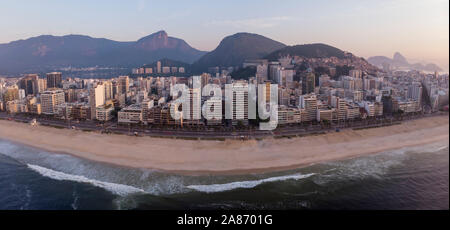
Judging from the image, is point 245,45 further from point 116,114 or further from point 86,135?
point 86,135

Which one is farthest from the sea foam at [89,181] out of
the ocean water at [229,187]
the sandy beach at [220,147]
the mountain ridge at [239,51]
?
the mountain ridge at [239,51]

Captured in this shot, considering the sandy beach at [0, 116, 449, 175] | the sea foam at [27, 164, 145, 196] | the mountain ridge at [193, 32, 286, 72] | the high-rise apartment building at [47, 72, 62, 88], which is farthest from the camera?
the mountain ridge at [193, 32, 286, 72]

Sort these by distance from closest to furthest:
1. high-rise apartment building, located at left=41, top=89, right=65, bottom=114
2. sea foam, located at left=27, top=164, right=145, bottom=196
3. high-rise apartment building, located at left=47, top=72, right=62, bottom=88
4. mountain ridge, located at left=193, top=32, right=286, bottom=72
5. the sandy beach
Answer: sea foam, located at left=27, top=164, right=145, bottom=196, the sandy beach, high-rise apartment building, located at left=41, top=89, right=65, bottom=114, high-rise apartment building, located at left=47, top=72, right=62, bottom=88, mountain ridge, located at left=193, top=32, right=286, bottom=72

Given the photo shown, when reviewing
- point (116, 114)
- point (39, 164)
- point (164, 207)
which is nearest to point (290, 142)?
point (164, 207)

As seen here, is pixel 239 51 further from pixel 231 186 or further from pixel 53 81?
pixel 231 186

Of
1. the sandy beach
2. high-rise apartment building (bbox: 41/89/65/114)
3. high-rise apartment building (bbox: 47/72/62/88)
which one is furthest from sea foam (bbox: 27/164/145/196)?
high-rise apartment building (bbox: 47/72/62/88)

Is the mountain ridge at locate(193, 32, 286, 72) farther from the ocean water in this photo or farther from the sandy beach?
the ocean water

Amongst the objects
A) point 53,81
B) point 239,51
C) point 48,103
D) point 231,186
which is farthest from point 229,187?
point 239,51

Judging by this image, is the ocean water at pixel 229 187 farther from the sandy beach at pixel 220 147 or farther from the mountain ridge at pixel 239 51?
the mountain ridge at pixel 239 51
